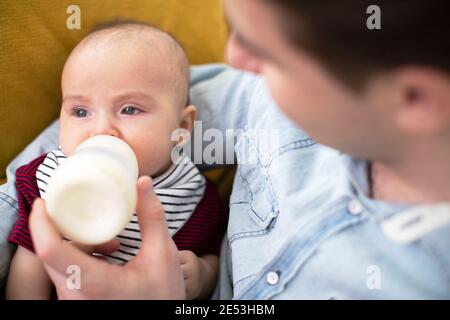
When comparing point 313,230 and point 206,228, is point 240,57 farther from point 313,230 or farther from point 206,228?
point 206,228

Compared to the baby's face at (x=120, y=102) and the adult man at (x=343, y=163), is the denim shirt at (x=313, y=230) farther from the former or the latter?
the baby's face at (x=120, y=102)

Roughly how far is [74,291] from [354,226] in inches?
15.7

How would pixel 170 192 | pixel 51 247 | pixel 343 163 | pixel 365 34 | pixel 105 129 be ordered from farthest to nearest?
pixel 170 192 → pixel 105 129 → pixel 343 163 → pixel 51 247 → pixel 365 34

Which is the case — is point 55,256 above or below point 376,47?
below

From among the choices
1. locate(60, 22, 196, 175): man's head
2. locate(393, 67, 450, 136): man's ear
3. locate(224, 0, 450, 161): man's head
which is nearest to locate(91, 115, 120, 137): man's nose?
locate(60, 22, 196, 175): man's head

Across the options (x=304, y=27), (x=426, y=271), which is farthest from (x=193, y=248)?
(x=304, y=27)

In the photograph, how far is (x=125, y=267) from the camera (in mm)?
756

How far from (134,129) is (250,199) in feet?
0.82

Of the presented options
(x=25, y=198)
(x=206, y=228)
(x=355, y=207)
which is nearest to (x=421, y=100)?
(x=355, y=207)

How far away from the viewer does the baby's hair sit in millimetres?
1024

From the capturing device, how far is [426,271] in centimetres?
72

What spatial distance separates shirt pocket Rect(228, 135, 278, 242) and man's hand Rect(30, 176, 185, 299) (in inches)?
7.5

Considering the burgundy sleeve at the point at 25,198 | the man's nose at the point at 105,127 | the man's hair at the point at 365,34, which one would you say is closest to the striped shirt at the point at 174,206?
the burgundy sleeve at the point at 25,198

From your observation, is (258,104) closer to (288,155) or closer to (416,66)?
(288,155)
